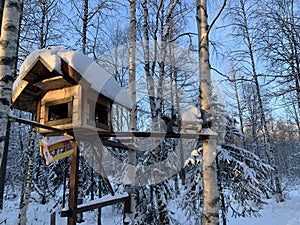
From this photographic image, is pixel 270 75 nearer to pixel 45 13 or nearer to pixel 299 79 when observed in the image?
pixel 299 79

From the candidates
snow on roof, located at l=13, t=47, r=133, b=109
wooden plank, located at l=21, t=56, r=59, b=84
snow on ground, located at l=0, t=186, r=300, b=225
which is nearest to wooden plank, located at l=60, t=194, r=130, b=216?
snow on roof, located at l=13, t=47, r=133, b=109

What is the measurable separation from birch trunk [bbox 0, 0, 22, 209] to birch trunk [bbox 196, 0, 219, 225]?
224 cm

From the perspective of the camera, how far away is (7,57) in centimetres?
227

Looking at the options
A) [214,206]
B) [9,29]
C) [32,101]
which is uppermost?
[9,29]

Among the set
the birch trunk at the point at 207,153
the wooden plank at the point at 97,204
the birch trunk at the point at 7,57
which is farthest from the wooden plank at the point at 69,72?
the birch trunk at the point at 207,153

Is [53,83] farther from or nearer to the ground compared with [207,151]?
farther from the ground

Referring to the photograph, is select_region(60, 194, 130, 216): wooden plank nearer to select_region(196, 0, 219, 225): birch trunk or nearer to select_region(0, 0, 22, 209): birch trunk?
select_region(0, 0, 22, 209): birch trunk

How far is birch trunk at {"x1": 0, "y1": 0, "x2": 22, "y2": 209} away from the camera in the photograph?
212 centimetres

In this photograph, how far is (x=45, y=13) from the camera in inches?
308

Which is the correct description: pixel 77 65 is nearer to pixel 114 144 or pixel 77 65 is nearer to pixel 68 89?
pixel 68 89

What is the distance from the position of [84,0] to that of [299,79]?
7.21 m

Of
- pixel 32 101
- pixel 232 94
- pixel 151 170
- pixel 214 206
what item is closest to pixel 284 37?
pixel 151 170

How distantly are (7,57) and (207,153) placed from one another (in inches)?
98.5

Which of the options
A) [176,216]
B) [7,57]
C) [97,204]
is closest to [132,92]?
[97,204]
